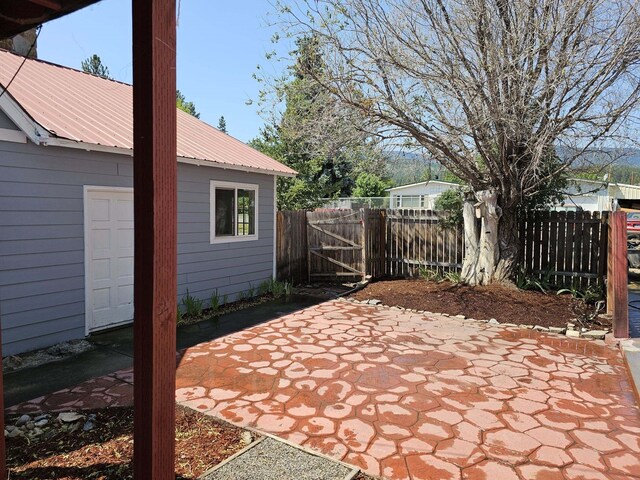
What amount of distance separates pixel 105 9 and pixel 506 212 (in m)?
7.70

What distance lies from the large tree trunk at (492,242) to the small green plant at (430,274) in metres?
0.91

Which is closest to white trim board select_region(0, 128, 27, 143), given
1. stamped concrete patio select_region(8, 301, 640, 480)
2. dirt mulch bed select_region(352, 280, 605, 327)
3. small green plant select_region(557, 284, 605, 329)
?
stamped concrete patio select_region(8, 301, 640, 480)

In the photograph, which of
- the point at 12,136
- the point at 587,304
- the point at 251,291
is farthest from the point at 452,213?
the point at 12,136

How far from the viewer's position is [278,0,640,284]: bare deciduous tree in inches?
242

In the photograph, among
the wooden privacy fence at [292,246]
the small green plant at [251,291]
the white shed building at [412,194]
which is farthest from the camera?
the white shed building at [412,194]

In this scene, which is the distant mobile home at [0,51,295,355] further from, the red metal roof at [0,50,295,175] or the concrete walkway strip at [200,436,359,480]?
the concrete walkway strip at [200,436,359,480]

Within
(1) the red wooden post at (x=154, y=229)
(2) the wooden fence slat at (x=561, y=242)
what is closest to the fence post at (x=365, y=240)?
(2) the wooden fence slat at (x=561, y=242)

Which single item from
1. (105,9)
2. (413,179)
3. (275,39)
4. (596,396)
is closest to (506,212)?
(413,179)

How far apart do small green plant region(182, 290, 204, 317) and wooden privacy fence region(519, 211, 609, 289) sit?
6.45 meters

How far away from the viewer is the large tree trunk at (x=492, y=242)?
319 inches

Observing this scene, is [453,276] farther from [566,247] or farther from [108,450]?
[108,450]

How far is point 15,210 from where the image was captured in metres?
4.76

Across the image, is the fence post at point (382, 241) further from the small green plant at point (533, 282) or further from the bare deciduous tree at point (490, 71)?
the small green plant at point (533, 282)

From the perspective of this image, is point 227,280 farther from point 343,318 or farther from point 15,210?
point 15,210
